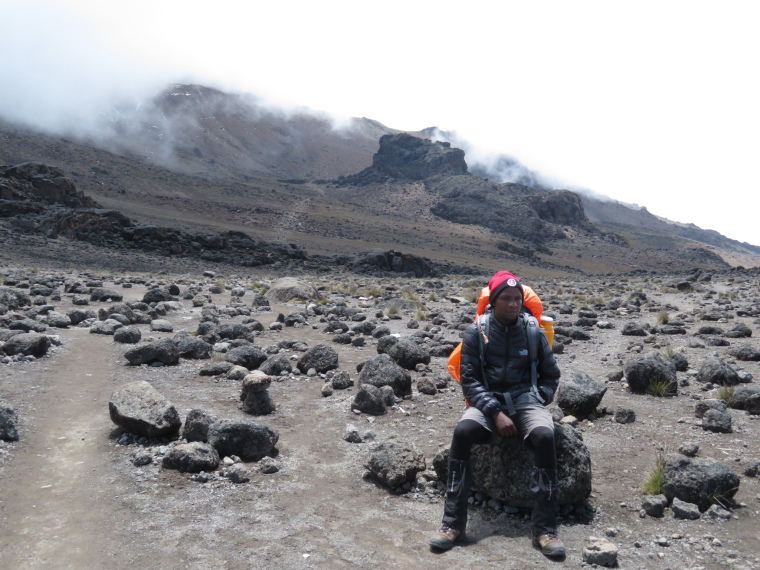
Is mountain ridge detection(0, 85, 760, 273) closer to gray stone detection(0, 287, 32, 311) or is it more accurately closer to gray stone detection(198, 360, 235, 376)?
gray stone detection(0, 287, 32, 311)

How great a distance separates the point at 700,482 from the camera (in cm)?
420

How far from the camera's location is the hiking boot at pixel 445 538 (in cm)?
381

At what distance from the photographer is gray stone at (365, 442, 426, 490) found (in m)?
4.71

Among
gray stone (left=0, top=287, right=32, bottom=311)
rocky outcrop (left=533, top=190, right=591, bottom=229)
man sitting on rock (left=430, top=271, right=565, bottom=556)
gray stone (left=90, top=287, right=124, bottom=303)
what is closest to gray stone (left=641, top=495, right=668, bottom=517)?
Result: man sitting on rock (left=430, top=271, right=565, bottom=556)

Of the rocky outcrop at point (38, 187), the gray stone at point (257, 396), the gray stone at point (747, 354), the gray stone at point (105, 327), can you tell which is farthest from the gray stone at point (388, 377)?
the rocky outcrop at point (38, 187)

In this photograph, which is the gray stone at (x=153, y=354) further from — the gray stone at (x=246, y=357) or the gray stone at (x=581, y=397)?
the gray stone at (x=581, y=397)

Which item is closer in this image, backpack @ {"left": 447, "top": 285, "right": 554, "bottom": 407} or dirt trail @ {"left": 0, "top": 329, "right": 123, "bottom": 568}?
dirt trail @ {"left": 0, "top": 329, "right": 123, "bottom": 568}

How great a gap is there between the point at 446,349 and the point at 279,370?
3091 mm

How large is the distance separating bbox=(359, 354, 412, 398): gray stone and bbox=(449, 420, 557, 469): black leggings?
297 centimetres

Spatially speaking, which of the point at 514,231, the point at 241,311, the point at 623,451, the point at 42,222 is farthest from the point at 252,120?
the point at 623,451

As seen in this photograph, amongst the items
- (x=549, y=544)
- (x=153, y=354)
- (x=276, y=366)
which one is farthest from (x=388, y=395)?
(x=153, y=354)

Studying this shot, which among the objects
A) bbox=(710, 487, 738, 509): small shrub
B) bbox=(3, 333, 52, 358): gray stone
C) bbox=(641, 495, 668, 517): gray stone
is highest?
bbox=(710, 487, 738, 509): small shrub

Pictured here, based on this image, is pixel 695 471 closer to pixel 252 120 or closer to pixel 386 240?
pixel 386 240

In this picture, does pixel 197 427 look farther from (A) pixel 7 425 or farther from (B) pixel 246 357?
(B) pixel 246 357
